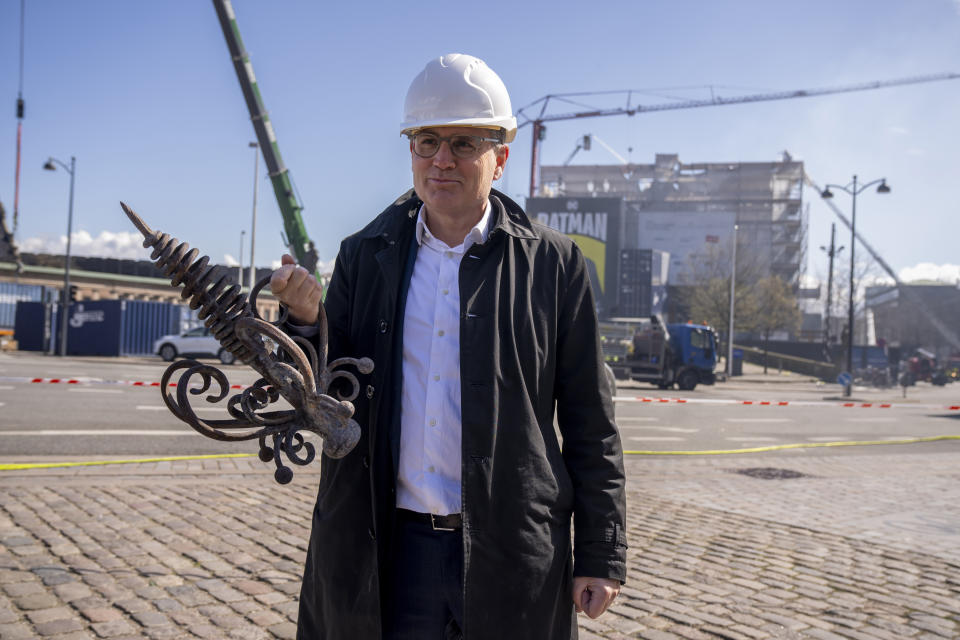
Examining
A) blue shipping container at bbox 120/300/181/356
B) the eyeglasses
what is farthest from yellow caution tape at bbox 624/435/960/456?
blue shipping container at bbox 120/300/181/356

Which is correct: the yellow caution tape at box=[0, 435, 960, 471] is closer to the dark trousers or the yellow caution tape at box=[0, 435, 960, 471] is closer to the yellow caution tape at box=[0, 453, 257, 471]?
the yellow caution tape at box=[0, 453, 257, 471]

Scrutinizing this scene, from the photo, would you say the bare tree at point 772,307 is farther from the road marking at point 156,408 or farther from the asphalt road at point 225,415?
the road marking at point 156,408

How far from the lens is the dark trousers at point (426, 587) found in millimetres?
2025

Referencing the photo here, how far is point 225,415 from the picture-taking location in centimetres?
1222

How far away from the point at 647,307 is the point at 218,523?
69.0m

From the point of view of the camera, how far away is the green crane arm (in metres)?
20.4

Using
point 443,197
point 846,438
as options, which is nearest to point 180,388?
point 443,197

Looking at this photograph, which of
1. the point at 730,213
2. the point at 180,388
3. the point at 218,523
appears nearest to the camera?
the point at 180,388

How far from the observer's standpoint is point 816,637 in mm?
4148

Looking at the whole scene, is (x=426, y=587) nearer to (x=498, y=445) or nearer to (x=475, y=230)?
(x=498, y=445)

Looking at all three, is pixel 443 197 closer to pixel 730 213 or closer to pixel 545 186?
pixel 730 213

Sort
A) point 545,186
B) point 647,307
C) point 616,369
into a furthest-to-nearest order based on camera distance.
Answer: point 545,186 < point 647,307 < point 616,369

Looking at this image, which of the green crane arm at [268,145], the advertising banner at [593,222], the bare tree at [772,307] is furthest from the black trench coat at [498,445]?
the advertising banner at [593,222]

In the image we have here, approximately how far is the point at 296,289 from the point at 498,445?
0.63m
